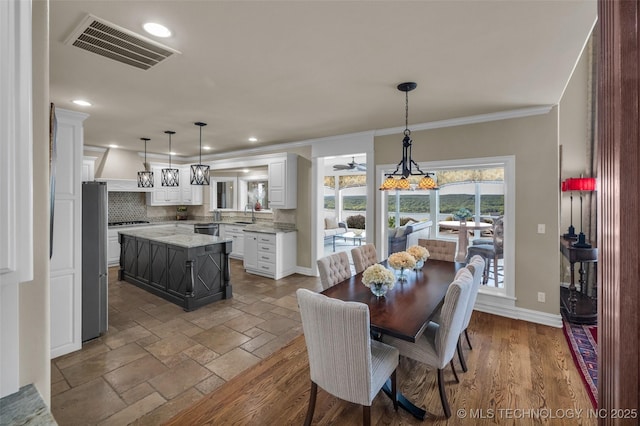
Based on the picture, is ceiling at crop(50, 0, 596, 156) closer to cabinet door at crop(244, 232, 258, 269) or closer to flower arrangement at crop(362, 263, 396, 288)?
flower arrangement at crop(362, 263, 396, 288)

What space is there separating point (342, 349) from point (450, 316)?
2.74ft

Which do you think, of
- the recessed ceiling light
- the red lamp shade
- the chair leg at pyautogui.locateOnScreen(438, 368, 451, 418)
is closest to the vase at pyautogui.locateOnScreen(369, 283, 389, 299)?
the chair leg at pyautogui.locateOnScreen(438, 368, 451, 418)

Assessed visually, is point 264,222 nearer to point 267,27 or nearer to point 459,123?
point 459,123

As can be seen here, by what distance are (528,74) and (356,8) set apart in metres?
1.87

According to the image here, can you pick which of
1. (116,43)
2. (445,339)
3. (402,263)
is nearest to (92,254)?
(116,43)

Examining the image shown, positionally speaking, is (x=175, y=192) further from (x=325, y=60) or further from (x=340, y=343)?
(x=340, y=343)

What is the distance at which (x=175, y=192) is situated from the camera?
300 inches

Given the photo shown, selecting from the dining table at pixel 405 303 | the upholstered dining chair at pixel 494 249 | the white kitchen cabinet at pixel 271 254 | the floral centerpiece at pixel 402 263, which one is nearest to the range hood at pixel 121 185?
the white kitchen cabinet at pixel 271 254

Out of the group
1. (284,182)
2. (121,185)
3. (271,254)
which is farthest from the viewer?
(121,185)

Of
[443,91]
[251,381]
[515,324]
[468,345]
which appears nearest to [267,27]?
[443,91]

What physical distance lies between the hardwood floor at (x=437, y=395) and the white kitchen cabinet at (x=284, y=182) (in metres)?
3.28

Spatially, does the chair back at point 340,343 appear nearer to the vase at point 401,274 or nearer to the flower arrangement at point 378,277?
the flower arrangement at point 378,277

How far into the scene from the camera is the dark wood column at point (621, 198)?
2.96ft

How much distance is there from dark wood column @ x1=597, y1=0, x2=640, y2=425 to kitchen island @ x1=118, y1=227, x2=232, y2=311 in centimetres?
405
